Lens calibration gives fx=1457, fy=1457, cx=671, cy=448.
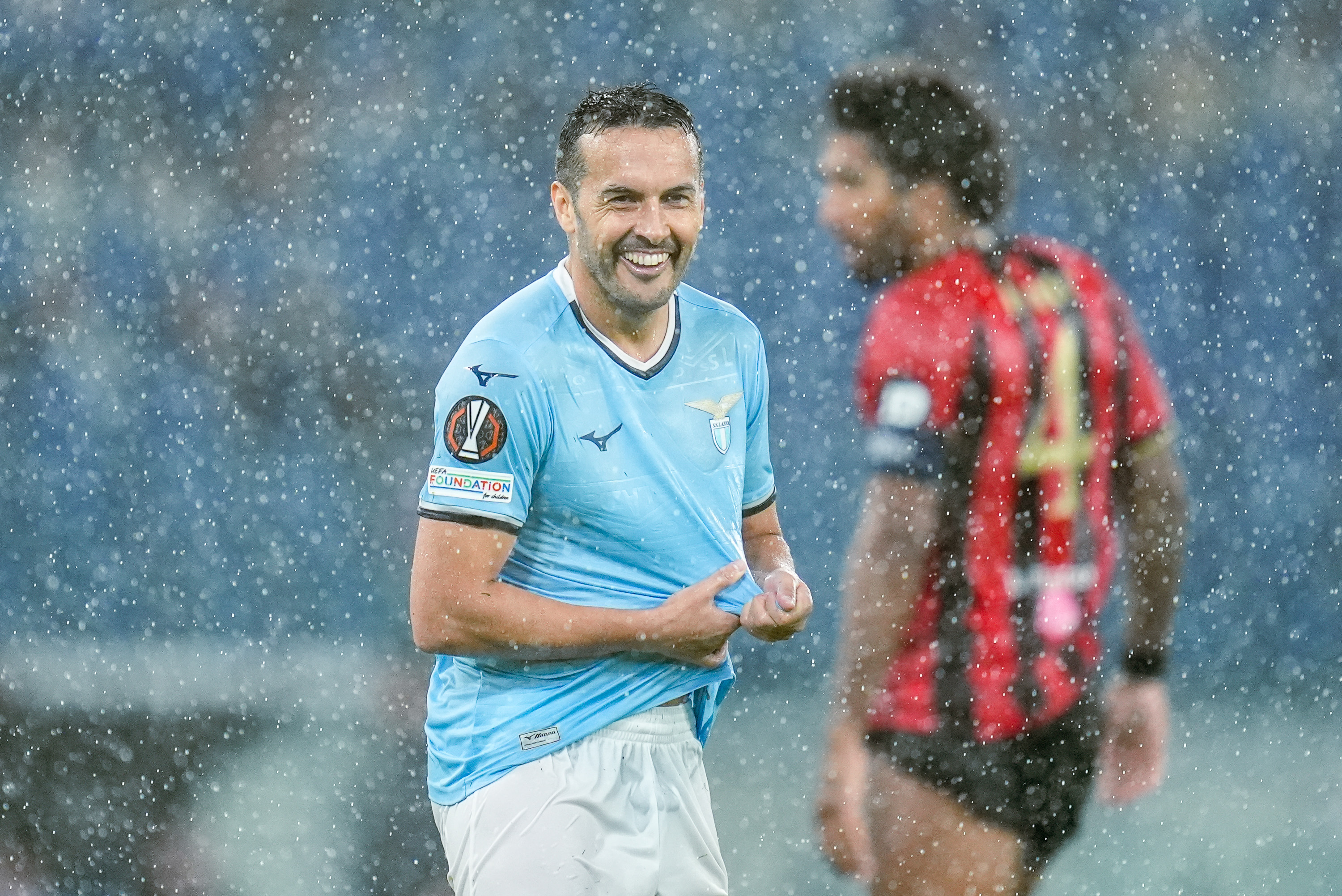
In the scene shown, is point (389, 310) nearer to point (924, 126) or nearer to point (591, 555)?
point (924, 126)

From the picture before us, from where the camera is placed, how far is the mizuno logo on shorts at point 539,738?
1.69 meters

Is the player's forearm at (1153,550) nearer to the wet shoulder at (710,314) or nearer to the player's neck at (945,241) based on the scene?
the player's neck at (945,241)

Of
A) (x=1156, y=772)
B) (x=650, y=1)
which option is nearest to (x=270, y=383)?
(x=650, y=1)

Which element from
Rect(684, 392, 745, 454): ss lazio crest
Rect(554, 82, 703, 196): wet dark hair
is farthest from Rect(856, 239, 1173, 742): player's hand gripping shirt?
Rect(554, 82, 703, 196): wet dark hair

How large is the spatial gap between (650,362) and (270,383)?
1.83 meters

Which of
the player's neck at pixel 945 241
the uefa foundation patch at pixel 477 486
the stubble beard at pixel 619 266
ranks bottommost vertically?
the uefa foundation patch at pixel 477 486

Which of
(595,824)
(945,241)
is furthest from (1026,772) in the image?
(595,824)

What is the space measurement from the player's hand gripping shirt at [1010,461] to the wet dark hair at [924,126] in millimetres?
170

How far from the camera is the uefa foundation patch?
63.2 inches

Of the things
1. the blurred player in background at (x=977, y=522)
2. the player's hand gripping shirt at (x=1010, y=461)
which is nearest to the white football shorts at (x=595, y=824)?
the blurred player in background at (x=977, y=522)

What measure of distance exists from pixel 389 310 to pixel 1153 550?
1.72m

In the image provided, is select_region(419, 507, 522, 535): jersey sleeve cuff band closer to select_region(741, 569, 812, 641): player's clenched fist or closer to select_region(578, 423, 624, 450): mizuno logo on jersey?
select_region(578, 423, 624, 450): mizuno logo on jersey

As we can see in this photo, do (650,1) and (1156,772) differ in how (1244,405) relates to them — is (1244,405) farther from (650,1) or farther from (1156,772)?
(650,1)

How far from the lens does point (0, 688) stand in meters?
3.49
